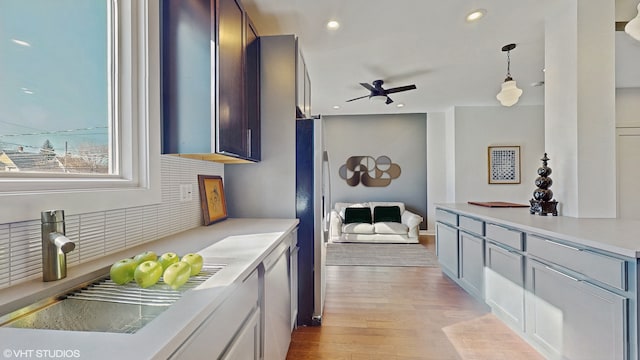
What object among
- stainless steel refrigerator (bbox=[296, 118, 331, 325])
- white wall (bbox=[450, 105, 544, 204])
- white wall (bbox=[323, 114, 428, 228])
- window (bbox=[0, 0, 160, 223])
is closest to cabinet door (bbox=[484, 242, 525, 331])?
stainless steel refrigerator (bbox=[296, 118, 331, 325])

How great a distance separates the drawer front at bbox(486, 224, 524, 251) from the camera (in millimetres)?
1933

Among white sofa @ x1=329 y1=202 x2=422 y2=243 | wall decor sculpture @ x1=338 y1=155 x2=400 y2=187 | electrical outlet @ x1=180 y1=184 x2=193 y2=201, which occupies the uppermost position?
wall decor sculpture @ x1=338 y1=155 x2=400 y2=187

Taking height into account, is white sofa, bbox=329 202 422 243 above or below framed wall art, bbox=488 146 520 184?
below

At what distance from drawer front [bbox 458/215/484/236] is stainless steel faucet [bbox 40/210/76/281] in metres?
2.73

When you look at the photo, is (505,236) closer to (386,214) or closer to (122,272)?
(122,272)

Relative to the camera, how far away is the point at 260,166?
7.39 ft

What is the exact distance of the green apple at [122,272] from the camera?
0.89m

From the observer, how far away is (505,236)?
2.10 metres

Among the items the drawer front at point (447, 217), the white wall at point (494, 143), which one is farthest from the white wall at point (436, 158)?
the drawer front at point (447, 217)

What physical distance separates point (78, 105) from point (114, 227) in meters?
0.52

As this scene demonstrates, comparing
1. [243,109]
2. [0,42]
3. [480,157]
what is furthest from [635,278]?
[480,157]

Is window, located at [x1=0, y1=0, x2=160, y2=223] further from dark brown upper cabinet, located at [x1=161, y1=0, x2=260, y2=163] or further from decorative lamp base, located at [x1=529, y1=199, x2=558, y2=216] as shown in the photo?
decorative lamp base, located at [x1=529, y1=199, x2=558, y2=216]

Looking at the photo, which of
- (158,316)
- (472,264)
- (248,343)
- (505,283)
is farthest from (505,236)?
(158,316)

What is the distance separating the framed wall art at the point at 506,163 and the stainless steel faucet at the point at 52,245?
19.1 ft
